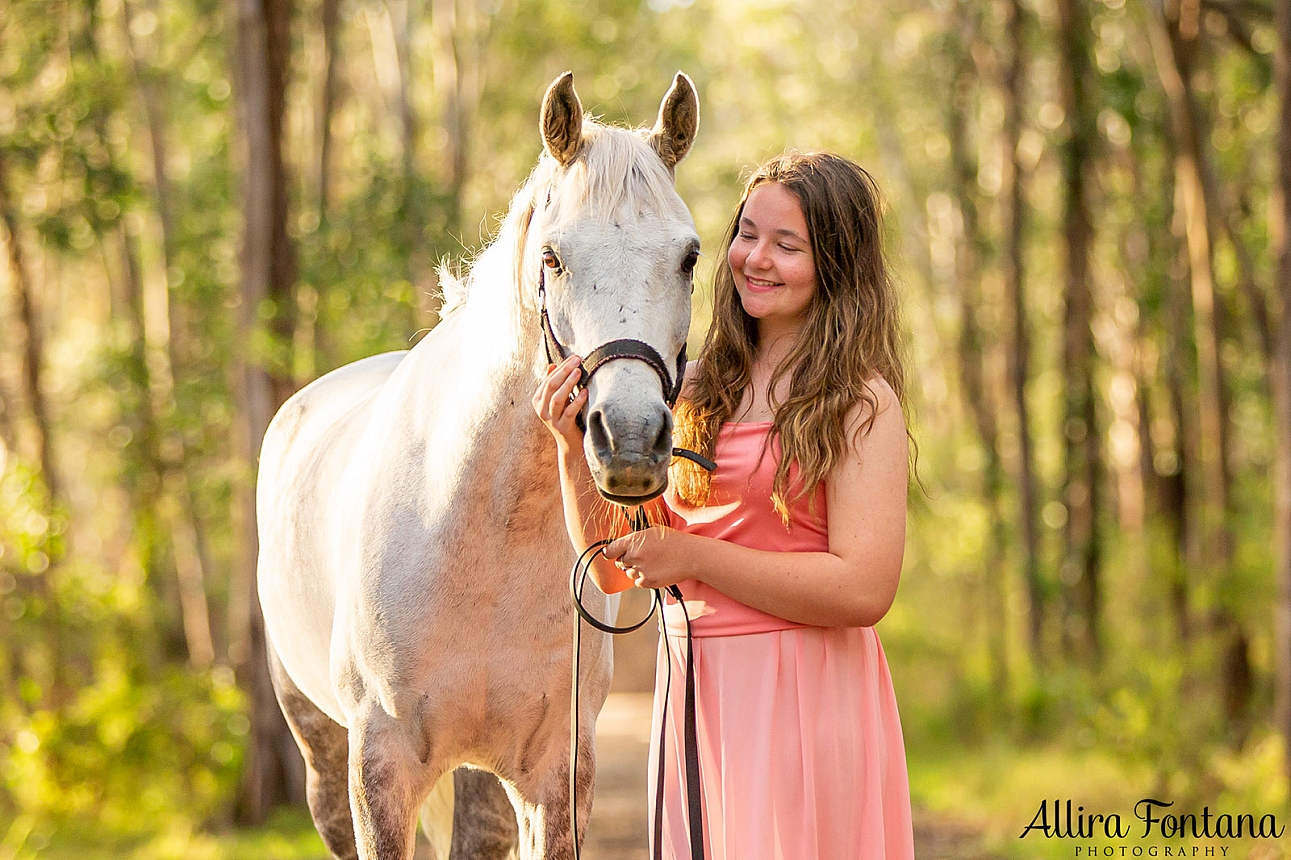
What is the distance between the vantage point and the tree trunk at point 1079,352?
11039 mm

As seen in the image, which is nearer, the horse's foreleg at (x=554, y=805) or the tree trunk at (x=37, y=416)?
the horse's foreleg at (x=554, y=805)

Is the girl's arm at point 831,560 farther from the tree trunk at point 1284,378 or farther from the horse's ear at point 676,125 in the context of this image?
the tree trunk at point 1284,378

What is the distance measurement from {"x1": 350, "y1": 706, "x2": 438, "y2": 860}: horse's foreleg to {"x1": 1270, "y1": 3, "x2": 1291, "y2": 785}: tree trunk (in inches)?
204

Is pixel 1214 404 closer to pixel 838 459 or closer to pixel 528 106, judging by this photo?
pixel 838 459

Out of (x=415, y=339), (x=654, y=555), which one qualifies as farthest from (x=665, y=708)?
(x=415, y=339)

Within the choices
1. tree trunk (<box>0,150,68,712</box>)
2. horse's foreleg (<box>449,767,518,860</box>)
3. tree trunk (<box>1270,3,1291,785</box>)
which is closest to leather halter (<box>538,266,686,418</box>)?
horse's foreleg (<box>449,767,518,860</box>)

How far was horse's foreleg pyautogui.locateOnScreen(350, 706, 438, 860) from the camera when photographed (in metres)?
2.90

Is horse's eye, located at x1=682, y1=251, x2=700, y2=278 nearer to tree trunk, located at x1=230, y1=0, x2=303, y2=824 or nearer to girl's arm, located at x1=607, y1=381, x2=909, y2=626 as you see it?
girl's arm, located at x1=607, y1=381, x2=909, y2=626

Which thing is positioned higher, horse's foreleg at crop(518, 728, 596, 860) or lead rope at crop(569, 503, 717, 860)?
lead rope at crop(569, 503, 717, 860)

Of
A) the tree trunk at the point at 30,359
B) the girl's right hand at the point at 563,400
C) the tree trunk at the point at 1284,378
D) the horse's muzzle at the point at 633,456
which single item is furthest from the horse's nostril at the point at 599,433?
the tree trunk at the point at 30,359

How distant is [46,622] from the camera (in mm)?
9586

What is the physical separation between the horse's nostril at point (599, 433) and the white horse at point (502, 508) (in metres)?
0.05

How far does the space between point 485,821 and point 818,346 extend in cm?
197

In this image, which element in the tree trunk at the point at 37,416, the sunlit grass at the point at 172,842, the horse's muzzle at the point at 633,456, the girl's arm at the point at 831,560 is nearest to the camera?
the horse's muzzle at the point at 633,456
